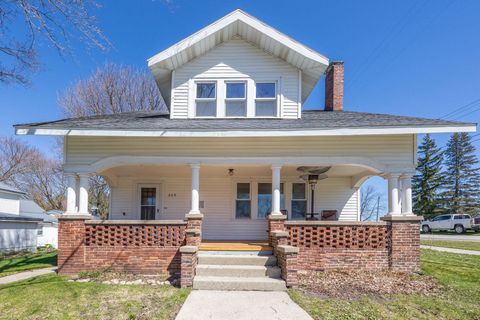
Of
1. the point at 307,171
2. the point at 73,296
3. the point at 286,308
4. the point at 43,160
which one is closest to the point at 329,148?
the point at 307,171

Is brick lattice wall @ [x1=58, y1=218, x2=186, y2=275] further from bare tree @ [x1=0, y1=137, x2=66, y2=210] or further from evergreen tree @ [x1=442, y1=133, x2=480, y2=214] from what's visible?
evergreen tree @ [x1=442, y1=133, x2=480, y2=214]

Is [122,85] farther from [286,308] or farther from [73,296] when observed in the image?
[286,308]

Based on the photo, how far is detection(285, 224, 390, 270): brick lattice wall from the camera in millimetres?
7098

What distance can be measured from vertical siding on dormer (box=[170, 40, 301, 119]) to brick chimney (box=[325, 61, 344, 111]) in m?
2.35

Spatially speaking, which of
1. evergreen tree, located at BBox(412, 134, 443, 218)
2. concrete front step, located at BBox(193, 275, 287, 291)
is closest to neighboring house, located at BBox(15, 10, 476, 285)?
concrete front step, located at BBox(193, 275, 287, 291)

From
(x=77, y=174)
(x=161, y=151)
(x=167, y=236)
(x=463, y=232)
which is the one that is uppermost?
(x=161, y=151)

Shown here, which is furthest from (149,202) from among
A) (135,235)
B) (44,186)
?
(44,186)

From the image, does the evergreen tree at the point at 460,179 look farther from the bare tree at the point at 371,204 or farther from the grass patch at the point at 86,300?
the grass patch at the point at 86,300

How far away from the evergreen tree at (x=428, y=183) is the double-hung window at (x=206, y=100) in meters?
32.9

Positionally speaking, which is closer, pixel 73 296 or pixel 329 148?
pixel 73 296

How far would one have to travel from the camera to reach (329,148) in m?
7.63

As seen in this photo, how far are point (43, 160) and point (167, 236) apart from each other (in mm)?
29069

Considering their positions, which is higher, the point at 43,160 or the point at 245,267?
the point at 43,160

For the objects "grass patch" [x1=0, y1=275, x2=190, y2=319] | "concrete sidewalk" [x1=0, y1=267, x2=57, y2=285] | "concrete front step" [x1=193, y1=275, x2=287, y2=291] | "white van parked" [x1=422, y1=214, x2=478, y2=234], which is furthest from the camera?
"white van parked" [x1=422, y1=214, x2=478, y2=234]
